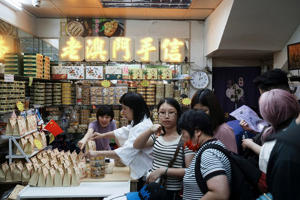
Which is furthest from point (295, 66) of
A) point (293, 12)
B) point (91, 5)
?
point (91, 5)

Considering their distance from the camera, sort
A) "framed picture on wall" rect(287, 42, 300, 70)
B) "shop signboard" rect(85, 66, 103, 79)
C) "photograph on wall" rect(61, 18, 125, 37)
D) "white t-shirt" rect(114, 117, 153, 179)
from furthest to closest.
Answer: "photograph on wall" rect(61, 18, 125, 37), "shop signboard" rect(85, 66, 103, 79), "framed picture on wall" rect(287, 42, 300, 70), "white t-shirt" rect(114, 117, 153, 179)

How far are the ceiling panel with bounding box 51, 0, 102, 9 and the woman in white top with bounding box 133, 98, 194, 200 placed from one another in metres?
3.66

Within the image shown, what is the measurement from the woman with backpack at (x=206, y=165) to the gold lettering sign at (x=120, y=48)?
4339 millimetres

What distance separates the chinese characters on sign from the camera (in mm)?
5750

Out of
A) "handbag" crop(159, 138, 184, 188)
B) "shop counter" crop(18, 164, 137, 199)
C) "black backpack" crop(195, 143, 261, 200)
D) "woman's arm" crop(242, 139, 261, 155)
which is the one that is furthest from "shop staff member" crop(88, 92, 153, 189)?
"black backpack" crop(195, 143, 261, 200)

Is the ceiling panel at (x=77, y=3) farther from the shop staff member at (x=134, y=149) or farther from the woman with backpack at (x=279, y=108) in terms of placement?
the woman with backpack at (x=279, y=108)

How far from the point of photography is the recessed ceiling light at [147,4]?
200 inches

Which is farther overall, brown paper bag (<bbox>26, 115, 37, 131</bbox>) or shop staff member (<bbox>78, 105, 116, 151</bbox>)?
shop staff member (<bbox>78, 105, 116, 151</bbox>)

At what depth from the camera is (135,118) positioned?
257 cm

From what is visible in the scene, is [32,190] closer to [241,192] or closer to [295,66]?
[241,192]

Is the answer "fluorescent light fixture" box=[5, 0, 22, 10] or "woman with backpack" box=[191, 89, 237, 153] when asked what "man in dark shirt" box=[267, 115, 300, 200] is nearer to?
"woman with backpack" box=[191, 89, 237, 153]

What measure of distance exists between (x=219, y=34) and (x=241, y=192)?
4.36 metres

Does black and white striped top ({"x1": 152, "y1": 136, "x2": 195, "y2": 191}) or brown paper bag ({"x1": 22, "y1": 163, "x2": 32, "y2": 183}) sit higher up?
black and white striped top ({"x1": 152, "y1": 136, "x2": 195, "y2": 191})

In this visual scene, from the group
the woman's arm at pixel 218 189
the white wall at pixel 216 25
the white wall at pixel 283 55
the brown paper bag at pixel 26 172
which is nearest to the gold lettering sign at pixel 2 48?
the brown paper bag at pixel 26 172
